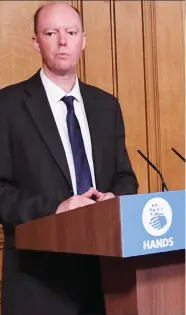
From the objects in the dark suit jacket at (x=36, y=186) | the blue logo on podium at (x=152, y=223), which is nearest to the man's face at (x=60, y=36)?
the dark suit jacket at (x=36, y=186)


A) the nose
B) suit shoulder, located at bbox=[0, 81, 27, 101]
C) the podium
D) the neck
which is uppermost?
the nose

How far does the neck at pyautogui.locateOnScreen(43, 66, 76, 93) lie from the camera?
179 cm

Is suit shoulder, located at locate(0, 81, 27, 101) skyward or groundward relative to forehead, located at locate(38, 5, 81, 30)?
groundward

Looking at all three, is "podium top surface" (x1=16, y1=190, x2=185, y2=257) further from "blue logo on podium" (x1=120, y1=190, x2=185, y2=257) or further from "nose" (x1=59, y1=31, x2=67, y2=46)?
"nose" (x1=59, y1=31, x2=67, y2=46)

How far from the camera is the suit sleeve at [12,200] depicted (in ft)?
4.87

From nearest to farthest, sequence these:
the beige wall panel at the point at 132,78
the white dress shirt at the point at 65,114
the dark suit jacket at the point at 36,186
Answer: the dark suit jacket at the point at 36,186 → the white dress shirt at the point at 65,114 → the beige wall panel at the point at 132,78

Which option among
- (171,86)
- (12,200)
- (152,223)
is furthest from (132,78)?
(152,223)

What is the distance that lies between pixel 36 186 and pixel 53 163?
0.27 ft

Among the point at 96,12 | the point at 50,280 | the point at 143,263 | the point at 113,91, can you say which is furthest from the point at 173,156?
the point at 143,263

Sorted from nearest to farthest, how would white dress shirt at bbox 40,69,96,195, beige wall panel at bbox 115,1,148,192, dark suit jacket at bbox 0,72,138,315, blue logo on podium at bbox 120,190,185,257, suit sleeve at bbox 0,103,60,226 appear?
blue logo on podium at bbox 120,190,185,257 < suit sleeve at bbox 0,103,60,226 < dark suit jacket at bbox 0,72,138,315 < white dress shirt at bbox 40,69,96,195 < beige wall panel at bbox 115,1,148,192

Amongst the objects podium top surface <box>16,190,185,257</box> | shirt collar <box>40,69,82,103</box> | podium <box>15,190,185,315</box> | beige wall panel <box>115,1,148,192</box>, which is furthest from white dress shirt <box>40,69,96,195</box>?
beige wall panel <box>115,1,148,192</box>

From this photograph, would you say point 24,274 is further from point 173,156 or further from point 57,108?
point 173,156

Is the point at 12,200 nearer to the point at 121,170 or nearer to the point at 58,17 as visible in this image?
the point at 121,170

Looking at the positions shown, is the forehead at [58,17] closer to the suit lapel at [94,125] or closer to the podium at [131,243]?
the suit lapel at [94,125]
